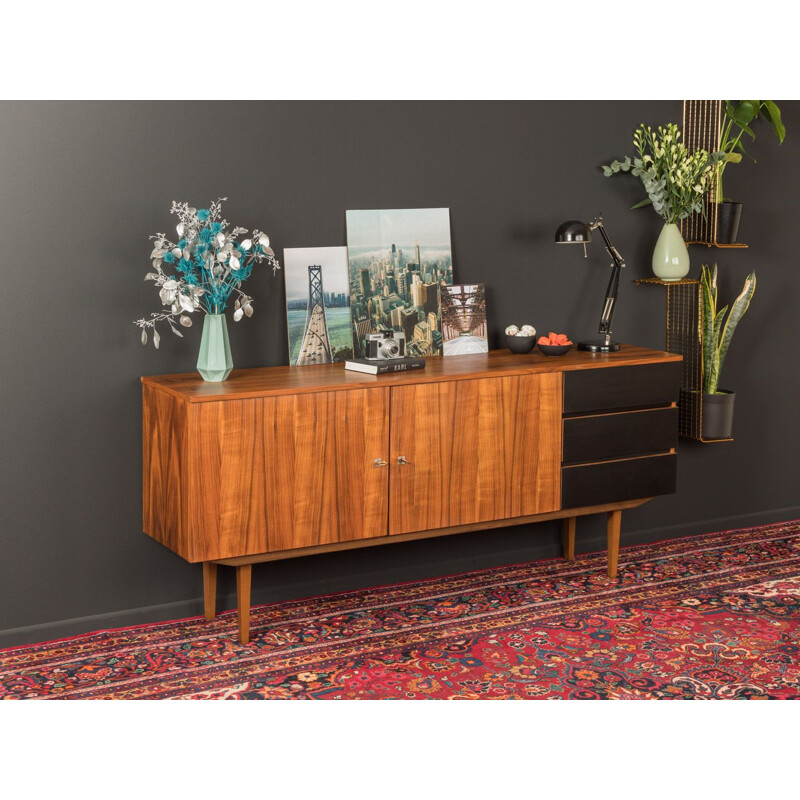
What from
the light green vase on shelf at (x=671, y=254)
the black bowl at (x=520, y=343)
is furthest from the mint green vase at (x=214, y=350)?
the light green vase on shelf at (x=671, y=254)

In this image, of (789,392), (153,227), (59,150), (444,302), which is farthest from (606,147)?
(59,150)

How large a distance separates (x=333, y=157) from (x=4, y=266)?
1.35 metres

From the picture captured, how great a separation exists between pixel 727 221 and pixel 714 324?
1.61 feet

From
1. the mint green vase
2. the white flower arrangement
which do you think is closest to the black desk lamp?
the white flower arrangement

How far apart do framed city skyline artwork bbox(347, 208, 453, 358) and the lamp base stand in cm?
67

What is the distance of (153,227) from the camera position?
3914 mm

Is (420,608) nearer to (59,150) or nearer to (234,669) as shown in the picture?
(234,669)

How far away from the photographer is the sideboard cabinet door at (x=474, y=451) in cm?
398

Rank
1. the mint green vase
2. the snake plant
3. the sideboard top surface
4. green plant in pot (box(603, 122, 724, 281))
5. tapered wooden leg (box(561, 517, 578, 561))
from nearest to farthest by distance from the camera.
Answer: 1. the sideboard top surface
2. the mint green vase
3. green plant in pot (box(603, 122, 724, 281))
4. tapered wooden leg (box(561, 517, 578, 561))
5. the snake plant

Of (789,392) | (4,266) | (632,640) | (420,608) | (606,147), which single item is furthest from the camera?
(789,392)

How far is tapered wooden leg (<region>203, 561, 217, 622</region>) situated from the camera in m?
4.08

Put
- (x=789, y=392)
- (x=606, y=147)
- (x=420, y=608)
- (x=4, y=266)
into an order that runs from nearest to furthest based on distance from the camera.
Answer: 1. (x=4, y=266)
2. (x=420, y=608)
3. (x=606, y=147)
4. (x=789, y=392)

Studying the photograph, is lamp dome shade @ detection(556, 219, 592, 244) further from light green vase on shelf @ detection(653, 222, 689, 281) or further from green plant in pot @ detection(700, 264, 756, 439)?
green plant in pot @ detection(700, 264, 756, 439)

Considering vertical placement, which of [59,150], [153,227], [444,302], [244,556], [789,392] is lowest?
[244,556]
